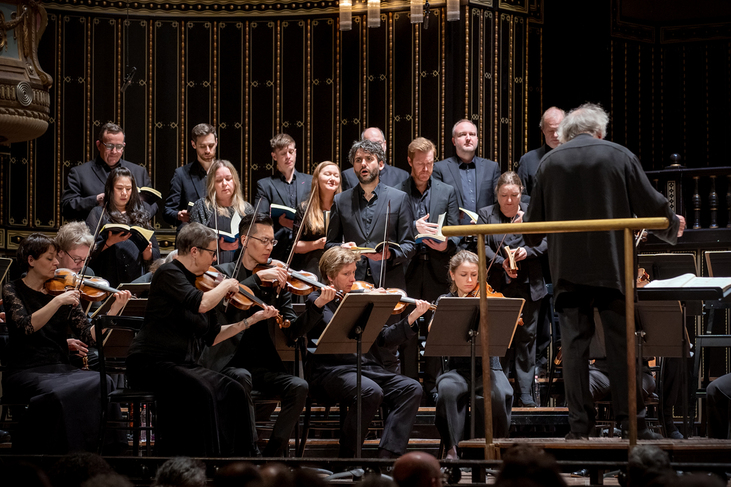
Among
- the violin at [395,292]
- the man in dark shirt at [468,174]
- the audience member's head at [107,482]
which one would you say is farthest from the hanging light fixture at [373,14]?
the audience member's head at [107,482]

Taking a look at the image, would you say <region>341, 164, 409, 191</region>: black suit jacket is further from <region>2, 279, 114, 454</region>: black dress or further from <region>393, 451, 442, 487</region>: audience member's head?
<region>393, 451, 442, 487</region>: audience member's head

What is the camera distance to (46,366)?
507cm

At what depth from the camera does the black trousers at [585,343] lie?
4016mm

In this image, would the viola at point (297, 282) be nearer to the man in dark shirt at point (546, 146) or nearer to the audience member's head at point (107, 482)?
the man in dark shirt at point (546, 146)

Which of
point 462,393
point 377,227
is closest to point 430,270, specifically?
point 377,227

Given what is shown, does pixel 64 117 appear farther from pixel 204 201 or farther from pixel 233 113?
pixel 204 201

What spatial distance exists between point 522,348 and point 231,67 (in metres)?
4.18

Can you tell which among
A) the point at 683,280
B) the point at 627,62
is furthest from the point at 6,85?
the point at 627,62

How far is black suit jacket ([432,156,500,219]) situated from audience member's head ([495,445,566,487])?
4.28m

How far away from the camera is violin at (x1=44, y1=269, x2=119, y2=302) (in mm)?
5242

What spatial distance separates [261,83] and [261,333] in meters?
4.10

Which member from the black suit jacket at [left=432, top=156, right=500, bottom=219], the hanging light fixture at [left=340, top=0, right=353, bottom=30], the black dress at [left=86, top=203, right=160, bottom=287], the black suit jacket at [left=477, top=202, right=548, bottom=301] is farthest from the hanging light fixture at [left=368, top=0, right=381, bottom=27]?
the black dress at [left=86, top=203, right=160, bottom=287]

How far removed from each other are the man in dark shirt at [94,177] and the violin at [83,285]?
5.06 feet

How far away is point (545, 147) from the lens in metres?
7.42
